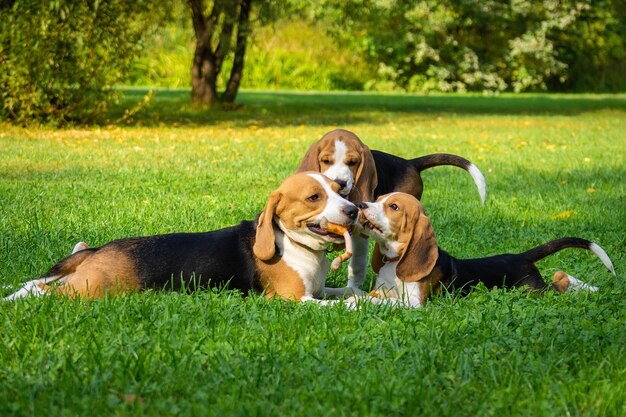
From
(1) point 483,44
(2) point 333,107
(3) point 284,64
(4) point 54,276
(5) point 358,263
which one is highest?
(4) point 54,276

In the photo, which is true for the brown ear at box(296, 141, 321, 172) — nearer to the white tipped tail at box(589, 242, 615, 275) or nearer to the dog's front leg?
the dog's front leg

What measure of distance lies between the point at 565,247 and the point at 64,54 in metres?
13.4

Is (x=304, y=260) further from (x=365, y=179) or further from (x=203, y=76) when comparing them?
(x=203, y=76)

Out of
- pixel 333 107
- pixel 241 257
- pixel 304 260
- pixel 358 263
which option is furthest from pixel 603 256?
pixel 333 107

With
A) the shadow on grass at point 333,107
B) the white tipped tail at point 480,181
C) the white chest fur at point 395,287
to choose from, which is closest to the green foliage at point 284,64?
the shadow on grass at point 333,107

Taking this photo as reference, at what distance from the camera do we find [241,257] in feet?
19.4

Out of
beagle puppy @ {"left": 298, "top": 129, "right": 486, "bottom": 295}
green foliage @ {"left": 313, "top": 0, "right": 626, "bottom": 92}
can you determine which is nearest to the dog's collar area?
beagle puppy @ {"left": 298, "top": 129, "right": 486, "bottom": 295}

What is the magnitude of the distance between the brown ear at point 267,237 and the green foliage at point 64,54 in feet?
40.5

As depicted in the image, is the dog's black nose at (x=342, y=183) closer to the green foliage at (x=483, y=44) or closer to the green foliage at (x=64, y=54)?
the green foliage at (x=64, y=54)

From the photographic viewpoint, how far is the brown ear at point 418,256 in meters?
5.84

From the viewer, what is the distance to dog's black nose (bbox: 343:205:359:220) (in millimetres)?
Result: 5637

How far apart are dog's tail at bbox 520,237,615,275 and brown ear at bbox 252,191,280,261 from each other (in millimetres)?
1764

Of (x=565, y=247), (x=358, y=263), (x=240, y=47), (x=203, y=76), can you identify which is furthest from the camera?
(x=203, y=76)

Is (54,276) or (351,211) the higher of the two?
(351,211)
